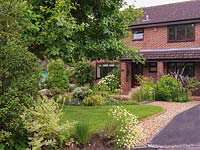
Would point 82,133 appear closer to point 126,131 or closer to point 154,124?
point 126,131

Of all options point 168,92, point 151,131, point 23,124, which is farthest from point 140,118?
point 168,92

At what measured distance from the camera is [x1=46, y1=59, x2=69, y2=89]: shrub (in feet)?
75.5

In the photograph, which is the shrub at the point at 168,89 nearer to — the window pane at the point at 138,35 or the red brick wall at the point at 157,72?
the red brick wall at the point at 157,72

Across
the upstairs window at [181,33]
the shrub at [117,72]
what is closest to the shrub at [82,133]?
the upstairs window at [181,33]

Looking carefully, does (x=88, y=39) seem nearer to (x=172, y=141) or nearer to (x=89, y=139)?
(x=89, y=139)

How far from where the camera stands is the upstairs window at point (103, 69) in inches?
1097

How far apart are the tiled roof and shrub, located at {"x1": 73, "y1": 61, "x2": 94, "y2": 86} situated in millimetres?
5530

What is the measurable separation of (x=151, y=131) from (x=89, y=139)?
283 centimetres

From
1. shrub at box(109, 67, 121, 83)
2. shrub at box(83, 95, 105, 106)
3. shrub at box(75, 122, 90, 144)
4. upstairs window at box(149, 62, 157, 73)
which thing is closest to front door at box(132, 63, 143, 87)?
upstairs window at box(149, 62, 157, 73)

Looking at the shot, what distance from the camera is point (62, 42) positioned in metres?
7.55

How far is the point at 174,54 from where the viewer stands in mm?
22484

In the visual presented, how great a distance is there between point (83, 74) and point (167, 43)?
7.63m

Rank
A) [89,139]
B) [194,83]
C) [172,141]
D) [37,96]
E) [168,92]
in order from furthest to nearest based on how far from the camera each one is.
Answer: [194,83]
[168,92]
[172,141]
[89,139]
[37,96]

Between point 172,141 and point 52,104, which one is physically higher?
point 52,104
